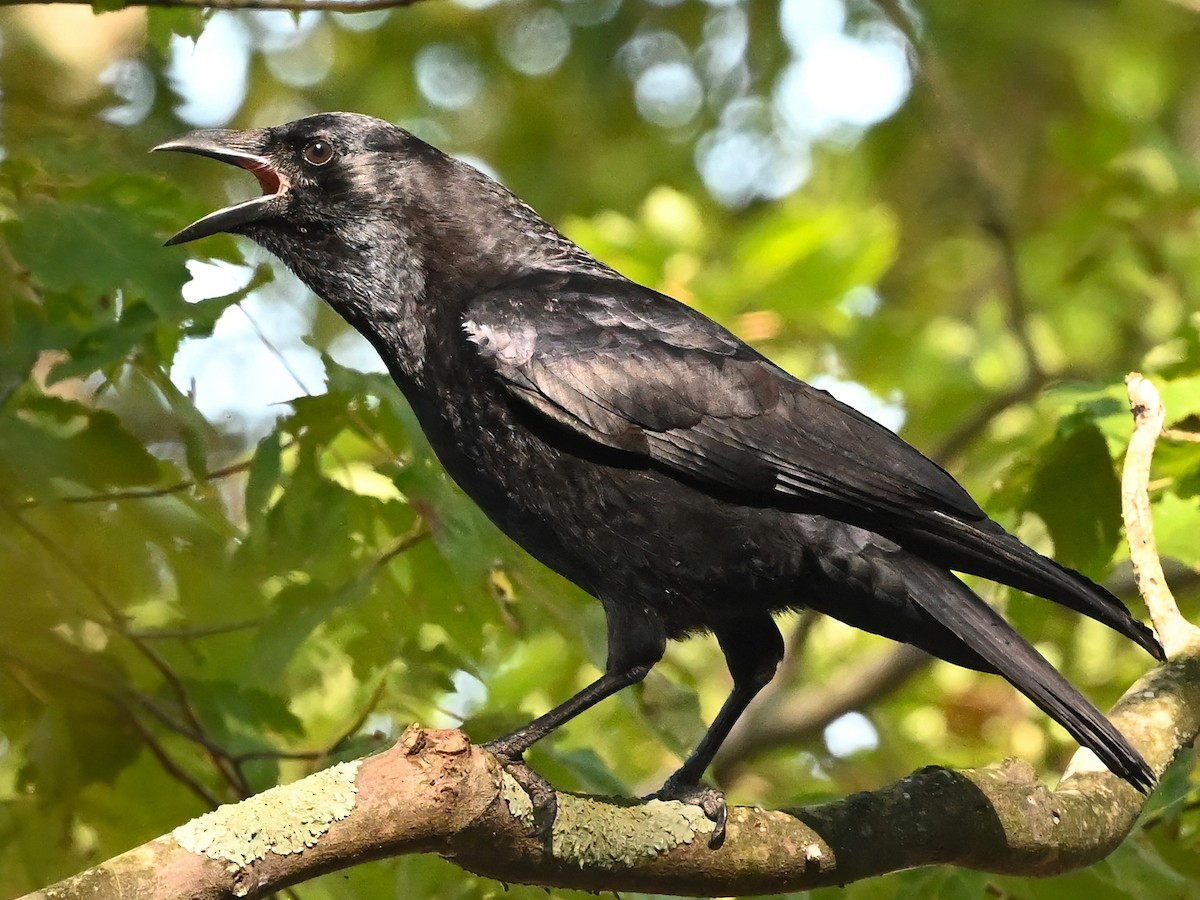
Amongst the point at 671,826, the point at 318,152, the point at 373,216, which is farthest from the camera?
the point at 318,152

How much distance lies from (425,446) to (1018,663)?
56.1 inches

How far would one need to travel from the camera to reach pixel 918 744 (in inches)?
240

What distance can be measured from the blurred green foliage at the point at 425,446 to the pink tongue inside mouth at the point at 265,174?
237mm

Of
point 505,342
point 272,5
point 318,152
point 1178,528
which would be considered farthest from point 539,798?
point 272,5

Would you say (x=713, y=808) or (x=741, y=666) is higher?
(x=713, y=808)

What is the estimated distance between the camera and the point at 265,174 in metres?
3.83

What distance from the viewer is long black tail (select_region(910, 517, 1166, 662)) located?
2830 millimetres

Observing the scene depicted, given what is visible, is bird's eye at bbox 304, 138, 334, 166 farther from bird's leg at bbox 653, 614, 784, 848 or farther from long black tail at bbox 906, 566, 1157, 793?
long black tail at bbox 906, 566, 1157, 793

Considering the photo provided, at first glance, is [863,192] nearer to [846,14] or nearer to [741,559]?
[846,14]

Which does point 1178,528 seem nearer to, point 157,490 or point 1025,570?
point 1025,570

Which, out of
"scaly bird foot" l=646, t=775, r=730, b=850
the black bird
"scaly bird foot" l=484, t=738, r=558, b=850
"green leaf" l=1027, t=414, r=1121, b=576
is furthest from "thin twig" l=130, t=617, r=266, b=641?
"green leaf" l=1027, t=414, r=1121, b=576

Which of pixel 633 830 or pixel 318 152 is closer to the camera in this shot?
pixel 633 830

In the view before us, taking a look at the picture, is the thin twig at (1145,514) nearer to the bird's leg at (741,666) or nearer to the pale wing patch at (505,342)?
the bird's leg at (741,666)

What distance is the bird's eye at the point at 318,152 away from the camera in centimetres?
382
